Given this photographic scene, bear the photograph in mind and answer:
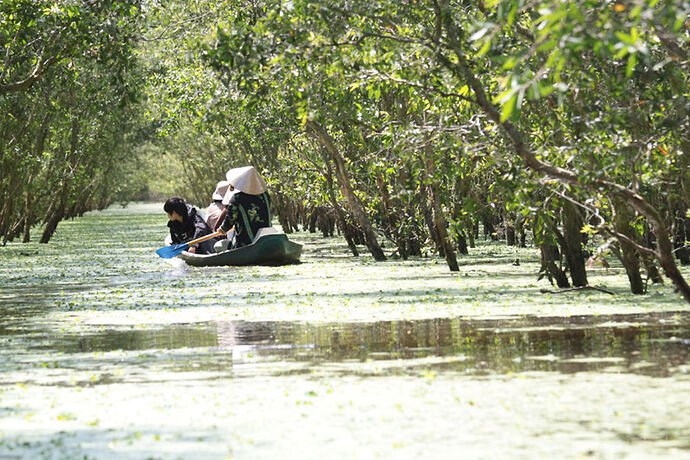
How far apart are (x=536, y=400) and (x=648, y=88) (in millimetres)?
5379

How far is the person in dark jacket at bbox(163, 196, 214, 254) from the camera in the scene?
2584 centimetres

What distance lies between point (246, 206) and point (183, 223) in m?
2.77

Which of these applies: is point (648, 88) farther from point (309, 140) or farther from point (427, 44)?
point (309, 140)

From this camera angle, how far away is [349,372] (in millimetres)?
9016

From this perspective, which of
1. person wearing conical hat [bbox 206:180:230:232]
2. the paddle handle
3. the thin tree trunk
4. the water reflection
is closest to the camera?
the water reflection

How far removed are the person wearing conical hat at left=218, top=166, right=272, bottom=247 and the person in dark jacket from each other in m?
1.86

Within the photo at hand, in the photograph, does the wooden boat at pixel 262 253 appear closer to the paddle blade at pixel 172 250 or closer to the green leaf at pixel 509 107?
the paddle blade at pixel 172 250

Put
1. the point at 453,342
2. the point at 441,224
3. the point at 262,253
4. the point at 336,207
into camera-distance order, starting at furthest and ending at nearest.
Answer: the point at 336,207, the point at 262,253, the point at 441,224, the point at 453,342

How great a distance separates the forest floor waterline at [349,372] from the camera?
655 centimetres

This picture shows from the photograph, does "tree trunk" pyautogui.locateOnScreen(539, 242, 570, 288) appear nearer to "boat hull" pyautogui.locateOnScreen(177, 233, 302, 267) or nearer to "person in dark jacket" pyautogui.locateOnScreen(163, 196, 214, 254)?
"boat hull" pyautogui.locateOnScreen(177, 233, 302, 267)

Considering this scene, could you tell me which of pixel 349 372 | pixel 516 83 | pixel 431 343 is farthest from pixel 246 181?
pixel 516 83

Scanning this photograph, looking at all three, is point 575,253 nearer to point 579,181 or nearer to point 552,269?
point 552,269

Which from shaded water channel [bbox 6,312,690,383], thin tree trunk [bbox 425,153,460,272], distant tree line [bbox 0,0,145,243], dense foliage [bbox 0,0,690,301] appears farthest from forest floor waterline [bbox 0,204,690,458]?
distant tree line [bbox 0,0,145,243]

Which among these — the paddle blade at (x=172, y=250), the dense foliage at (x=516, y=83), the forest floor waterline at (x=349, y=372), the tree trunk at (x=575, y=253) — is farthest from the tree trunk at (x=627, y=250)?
the paddle blade at (x=172, y=250)
